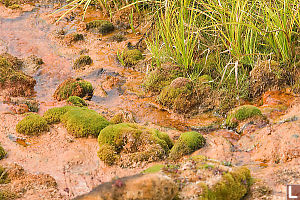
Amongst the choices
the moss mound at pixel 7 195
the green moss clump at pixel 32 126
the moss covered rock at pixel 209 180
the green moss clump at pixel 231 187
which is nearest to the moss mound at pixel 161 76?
the green moss clump at pixel 32 126

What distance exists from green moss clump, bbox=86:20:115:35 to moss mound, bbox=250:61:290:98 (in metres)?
5.11

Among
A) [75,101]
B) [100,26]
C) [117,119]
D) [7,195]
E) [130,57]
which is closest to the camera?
[7,195]

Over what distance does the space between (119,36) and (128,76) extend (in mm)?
1984

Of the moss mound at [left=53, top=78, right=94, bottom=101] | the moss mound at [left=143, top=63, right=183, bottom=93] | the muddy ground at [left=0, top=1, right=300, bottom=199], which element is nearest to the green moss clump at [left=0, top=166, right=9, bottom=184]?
the muddy ground at [left=0, top=1, right=300, bottom=199]

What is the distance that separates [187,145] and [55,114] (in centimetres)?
257

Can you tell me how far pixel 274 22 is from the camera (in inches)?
231

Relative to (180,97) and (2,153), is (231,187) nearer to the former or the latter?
(180,97)

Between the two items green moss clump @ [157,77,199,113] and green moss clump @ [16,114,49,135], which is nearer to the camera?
green moss clump @ [16,114,49,135]

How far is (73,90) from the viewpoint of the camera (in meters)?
7.14

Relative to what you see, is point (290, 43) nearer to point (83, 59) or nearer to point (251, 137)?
point (251, 137)

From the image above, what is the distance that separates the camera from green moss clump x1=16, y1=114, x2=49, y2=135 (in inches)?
224

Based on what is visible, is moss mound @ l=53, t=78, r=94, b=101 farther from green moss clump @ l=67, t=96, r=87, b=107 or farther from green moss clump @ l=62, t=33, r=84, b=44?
green moss clump @ l=62, t=33, r=84, b=44

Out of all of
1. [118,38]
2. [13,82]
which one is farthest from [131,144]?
[118,38]

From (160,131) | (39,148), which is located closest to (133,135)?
(160,131)
